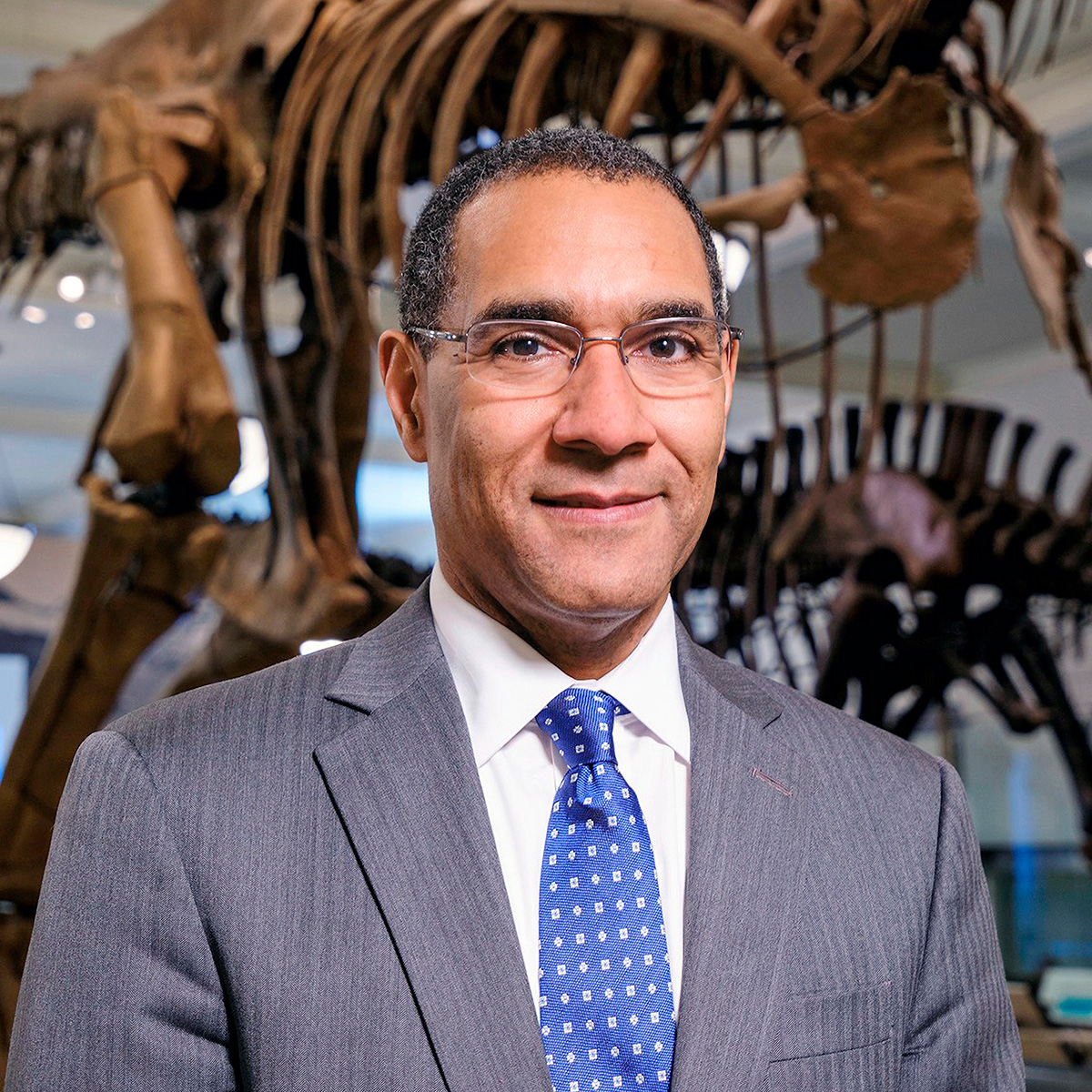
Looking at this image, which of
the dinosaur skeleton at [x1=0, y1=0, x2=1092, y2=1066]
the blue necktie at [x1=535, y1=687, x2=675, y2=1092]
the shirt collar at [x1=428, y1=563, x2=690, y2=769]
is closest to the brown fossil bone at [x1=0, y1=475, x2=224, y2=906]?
the dinosaur skeleton at [x1=0, y1=0, x2=1092, y2=1066]

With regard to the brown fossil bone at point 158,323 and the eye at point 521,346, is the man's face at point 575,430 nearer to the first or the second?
the eye at point 521,346

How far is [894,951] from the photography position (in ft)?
4.43

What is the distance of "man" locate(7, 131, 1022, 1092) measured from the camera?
120 cm

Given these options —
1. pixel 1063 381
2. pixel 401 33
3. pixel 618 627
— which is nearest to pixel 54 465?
pixel 1063 381

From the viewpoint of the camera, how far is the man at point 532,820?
120cm

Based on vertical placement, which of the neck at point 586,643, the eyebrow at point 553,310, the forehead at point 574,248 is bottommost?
the neck at point 586,643

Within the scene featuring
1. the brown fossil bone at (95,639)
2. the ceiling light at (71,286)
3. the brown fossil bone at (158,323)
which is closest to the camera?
the brown fossil bone at (158,323)

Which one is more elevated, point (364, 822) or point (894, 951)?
point (364, 822)

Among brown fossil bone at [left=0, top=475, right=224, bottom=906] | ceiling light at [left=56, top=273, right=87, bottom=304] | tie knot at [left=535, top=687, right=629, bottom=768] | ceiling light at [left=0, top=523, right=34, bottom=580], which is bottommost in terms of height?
ceiling light at [left=0, top=523, right=34, bottom=580]

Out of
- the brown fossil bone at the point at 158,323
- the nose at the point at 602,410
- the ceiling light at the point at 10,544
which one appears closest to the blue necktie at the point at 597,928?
the nose at the point at 602,410

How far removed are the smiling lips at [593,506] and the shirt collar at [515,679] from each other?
14 cm

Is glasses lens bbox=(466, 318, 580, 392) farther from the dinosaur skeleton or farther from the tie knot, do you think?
the dinosaur skeleton

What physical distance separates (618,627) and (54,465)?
12.1 metres

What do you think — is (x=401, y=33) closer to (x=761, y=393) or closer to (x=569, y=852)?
(x=569, y=852)
